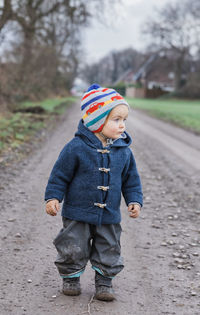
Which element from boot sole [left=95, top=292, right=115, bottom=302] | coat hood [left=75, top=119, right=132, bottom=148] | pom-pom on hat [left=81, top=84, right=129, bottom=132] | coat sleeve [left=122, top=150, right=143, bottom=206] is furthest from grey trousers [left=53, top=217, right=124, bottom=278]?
pom-pom on hat [left=81, top=84, right=129, bottom=132]

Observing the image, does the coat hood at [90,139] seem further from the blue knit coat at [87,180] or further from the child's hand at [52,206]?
the child's hand at [52,206]

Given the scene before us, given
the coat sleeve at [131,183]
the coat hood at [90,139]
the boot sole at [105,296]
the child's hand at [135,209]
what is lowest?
the boot sole at [105,296]

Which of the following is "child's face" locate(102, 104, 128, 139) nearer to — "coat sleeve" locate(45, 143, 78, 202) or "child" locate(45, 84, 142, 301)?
"child" locate(45, 84, 142, 301)

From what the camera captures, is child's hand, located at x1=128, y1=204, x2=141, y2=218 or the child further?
child's hand, located at x1=128, y1=204, x2=141, y2=218

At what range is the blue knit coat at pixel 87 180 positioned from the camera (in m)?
3.30

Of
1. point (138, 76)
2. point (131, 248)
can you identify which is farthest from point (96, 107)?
point (138, 76)

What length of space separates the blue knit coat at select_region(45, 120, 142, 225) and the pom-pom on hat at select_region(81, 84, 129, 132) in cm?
8

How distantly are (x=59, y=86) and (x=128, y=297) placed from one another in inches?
1646

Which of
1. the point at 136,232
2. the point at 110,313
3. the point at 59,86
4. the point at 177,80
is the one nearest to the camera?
the point at 110,313

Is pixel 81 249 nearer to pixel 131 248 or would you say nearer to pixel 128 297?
pixel 128 297

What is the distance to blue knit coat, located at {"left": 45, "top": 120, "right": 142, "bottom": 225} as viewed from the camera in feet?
10.8

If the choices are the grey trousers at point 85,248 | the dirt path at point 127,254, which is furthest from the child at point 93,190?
the dirt path at point 127,254

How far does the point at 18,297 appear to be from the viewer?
10.9ft

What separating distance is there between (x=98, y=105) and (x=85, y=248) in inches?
42.1
